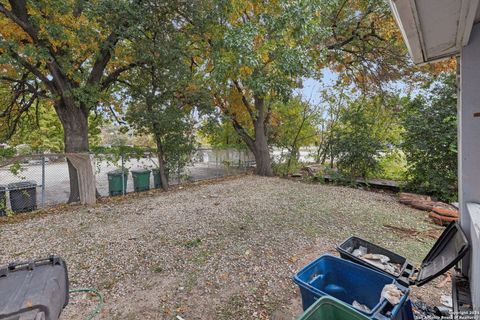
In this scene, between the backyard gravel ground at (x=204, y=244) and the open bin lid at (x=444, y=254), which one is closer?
the open bin lid at (x=444, y=254)

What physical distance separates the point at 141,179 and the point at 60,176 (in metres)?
1.86

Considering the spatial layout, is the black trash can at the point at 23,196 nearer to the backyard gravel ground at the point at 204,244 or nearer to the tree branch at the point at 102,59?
the backyard gravel ground at the point at 204,244

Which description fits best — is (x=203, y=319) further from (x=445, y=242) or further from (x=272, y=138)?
(x=272, y=138)

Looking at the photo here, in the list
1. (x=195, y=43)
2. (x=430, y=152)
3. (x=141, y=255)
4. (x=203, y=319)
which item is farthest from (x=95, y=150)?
(x=430, y=152)

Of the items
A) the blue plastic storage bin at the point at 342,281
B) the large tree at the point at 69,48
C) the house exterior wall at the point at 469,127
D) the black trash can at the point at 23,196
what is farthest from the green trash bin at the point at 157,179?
the house exterior wall at the point at 469,127

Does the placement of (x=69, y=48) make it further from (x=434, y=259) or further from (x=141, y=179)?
(x=434, y=259)

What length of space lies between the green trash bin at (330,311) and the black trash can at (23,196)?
20.3 feet

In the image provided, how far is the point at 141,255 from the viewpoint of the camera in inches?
122

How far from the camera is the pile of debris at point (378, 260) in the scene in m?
1.97

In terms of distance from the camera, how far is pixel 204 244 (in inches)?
134

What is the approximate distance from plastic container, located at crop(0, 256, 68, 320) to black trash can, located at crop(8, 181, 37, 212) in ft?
15.8

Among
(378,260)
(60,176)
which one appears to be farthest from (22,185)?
(378,260)

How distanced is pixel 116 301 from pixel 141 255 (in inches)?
34.3

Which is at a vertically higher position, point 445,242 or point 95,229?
point 445,242
